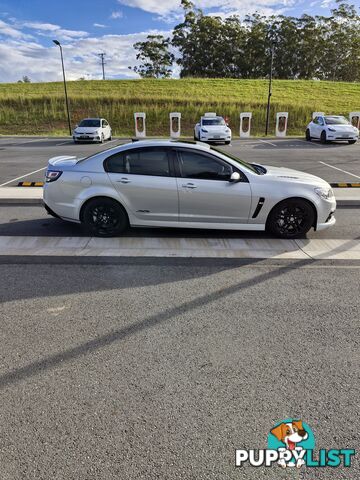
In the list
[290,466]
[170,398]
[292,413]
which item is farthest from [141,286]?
[290,466]

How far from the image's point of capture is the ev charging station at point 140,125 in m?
29.1

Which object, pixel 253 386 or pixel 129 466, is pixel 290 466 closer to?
pixel 253 386

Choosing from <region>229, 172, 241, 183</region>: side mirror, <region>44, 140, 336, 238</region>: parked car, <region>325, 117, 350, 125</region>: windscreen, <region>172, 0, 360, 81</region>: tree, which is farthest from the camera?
<region>172, 0, 360, 81</region>: tree

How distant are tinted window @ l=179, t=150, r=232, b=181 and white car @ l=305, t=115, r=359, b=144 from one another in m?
17.4

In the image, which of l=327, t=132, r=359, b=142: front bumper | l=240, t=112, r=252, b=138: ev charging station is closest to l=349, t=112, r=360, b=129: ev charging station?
l=240, t=112, r=252, b=138: ev charging station

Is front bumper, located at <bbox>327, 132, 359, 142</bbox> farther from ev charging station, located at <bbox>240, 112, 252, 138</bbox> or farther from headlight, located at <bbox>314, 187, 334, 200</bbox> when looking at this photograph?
headlight, located at <bbox>314, 187, 334, 200</bbox>

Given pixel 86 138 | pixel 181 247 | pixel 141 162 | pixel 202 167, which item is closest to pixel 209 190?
pixel 202 167

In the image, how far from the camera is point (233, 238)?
19.2 feet

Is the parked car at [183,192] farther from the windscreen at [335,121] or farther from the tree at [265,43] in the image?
the tree at [265,43]

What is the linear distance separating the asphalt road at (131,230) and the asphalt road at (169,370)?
1493 millimetres

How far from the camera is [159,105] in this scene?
125 ft

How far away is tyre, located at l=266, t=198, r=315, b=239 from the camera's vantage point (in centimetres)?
556

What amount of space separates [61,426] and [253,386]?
132 centimetres

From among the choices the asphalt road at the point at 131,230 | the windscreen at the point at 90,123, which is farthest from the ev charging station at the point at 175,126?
the asphalt road at the point at 131,230
